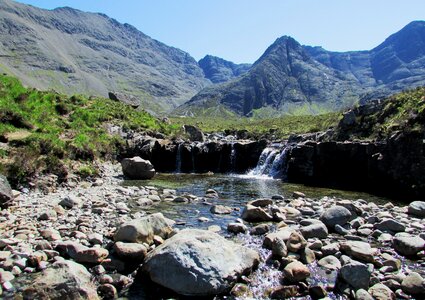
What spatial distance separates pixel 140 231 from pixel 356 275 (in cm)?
688

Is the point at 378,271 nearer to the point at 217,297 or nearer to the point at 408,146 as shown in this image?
the point at 217,297

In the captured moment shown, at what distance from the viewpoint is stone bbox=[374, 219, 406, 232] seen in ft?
48.8

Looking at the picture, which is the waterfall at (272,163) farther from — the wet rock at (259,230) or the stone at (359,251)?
the stone at (359,251)

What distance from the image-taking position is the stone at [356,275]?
9.84 metres

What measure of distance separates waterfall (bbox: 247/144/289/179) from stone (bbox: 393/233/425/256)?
2655 centimetres

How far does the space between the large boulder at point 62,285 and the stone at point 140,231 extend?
3.01 metres

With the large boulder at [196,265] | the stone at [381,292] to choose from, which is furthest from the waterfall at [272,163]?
the stone at [381,292]

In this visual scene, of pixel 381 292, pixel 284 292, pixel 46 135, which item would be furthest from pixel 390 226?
pixel 46 135

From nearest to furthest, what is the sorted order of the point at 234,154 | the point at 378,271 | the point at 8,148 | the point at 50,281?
the point at 50,281 → the point at 378,271 → the point at 8,148 → the point at 234,154

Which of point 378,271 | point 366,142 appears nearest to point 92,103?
point 366,142

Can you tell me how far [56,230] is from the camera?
43.2ft

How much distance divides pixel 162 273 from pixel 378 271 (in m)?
6.49

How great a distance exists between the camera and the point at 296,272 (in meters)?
10.4

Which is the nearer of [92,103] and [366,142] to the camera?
[366,142]
